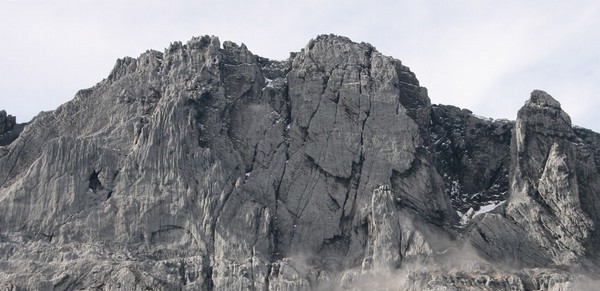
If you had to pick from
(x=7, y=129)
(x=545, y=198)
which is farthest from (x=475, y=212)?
(x=7, y=129)

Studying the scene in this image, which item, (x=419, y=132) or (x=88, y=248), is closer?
(x=88, y=248)

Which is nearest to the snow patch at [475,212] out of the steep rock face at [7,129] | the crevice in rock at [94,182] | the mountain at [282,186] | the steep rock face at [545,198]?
the mountain at [282,186]

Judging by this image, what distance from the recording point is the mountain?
423 ft

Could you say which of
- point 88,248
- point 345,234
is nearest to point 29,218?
point 88,248

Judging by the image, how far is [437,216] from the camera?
450 feet

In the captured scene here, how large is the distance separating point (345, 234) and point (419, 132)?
14.8 metres

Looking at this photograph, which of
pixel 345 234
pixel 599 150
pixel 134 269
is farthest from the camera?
pixel 599 150

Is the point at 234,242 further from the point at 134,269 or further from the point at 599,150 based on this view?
the point at 599,150

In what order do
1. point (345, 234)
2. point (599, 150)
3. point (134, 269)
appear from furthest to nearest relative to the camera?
point (599, 150) < point (345, 234) < point (134, 269)

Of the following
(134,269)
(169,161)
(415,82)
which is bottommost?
(134,269)

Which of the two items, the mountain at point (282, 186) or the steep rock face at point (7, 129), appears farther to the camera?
the steep rock face at point (7, 129)

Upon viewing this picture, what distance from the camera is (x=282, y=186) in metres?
138

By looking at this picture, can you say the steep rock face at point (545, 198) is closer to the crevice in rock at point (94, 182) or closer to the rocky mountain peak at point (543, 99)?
the rocky mountain peak at point (543, 99)

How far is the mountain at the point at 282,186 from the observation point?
129m
